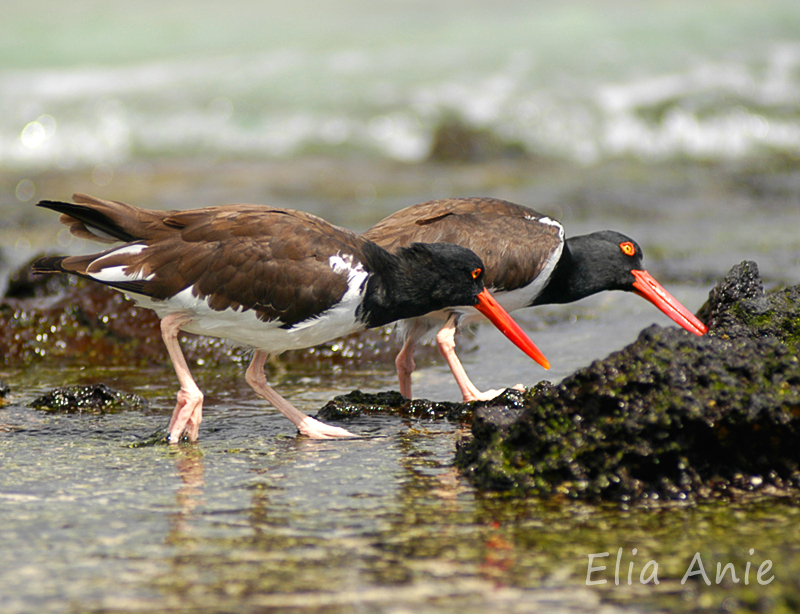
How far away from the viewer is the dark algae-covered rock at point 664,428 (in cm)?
314

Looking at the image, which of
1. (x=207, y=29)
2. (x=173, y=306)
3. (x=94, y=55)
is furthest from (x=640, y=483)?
(x=207, y=29)

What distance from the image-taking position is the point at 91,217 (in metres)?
4.42

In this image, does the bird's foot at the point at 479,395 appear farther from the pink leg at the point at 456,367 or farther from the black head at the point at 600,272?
the black head at the point at 600,272

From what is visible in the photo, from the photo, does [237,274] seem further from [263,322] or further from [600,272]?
[600,272]

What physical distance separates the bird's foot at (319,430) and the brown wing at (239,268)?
50 centimetres

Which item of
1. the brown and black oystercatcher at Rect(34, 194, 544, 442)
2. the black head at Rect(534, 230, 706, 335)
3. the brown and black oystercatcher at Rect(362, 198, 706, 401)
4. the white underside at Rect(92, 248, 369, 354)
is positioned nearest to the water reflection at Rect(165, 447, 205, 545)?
the brown and black oystercatcher at Rect(34, 194, 544, 442)

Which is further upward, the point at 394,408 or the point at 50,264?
the point at 50,264

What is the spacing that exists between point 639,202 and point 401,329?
31.0 feet

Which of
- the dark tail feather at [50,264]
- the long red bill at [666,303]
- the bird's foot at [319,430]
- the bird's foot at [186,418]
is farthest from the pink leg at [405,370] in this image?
the dark tail feather at [50,264]

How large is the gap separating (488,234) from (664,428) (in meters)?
2.43

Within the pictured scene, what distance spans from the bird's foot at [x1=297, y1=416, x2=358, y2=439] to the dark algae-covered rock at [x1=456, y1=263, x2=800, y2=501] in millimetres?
Answer: 1026

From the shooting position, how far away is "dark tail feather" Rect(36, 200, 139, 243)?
4328 millimetres

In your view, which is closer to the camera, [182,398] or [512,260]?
[182,398]

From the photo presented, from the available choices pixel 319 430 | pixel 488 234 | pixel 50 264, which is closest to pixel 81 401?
pixel 50 264
